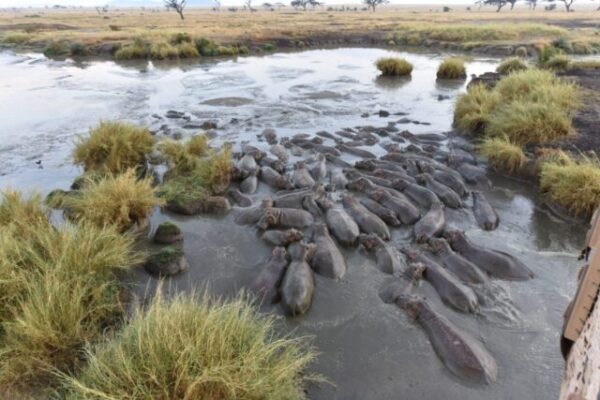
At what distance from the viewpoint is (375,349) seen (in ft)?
17.3

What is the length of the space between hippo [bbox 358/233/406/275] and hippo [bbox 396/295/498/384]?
44.6 inches

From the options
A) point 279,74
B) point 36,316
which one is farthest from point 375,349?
point 279,74

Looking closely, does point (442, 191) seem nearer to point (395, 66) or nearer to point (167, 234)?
point (167, 234)

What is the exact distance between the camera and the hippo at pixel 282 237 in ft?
24.0

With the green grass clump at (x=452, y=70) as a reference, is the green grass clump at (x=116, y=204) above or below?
below

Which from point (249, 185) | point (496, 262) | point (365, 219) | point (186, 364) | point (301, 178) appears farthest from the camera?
point (301, 178)

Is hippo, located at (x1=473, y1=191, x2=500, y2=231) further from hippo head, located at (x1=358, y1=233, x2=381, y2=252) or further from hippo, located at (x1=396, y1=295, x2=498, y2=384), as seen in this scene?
hippo, located at (x1=396, y1=295, x2=498, y2=384)

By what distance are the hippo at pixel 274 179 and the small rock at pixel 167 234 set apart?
2.90 meters

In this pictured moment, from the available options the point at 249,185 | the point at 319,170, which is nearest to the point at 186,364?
the point at 249,185

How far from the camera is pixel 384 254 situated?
270 inches

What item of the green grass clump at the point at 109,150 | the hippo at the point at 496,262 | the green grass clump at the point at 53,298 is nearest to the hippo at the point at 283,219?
the green grass clump at the point at 53,298

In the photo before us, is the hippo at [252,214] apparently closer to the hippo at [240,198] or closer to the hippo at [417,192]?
the hippo at [240,198]

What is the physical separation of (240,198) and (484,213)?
5190 millimetres

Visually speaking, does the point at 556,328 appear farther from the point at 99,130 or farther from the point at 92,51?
the point at 92,51
